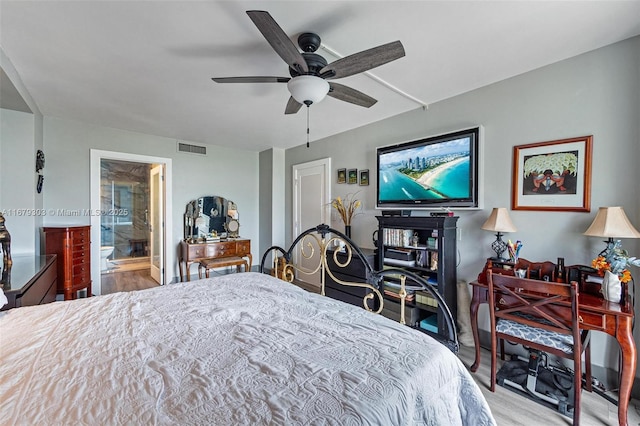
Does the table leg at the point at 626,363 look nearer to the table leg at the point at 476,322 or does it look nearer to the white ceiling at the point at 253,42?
the table leg at the point at 476,322

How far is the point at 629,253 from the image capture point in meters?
1.94

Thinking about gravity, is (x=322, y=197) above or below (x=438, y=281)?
above

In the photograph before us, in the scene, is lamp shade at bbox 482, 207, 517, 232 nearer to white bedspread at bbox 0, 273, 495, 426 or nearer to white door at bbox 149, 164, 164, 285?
white bedspread at bbox 0, 273, 495, 426

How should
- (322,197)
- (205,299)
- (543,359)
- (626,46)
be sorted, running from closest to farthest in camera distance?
(205,299), (626,46), (543,359), (322,197)

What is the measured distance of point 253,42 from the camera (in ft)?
6.35

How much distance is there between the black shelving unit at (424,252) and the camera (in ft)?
8.39

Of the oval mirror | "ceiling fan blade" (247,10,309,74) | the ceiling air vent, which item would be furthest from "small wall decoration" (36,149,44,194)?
"ceiling fan blade" (247,10,309,74)

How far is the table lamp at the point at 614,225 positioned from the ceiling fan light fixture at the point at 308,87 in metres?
2.03

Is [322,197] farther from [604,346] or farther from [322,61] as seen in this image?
[604,346]

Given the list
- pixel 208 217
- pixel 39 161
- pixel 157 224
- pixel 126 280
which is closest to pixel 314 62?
pixel 39 161

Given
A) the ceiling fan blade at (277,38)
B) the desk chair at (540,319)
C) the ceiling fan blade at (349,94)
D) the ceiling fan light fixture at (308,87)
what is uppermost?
the ceiling fan blade at (277,38)

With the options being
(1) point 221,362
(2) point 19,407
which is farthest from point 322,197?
(2) point 19,407

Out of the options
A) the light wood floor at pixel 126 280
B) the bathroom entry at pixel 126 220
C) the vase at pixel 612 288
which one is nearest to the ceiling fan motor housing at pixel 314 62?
the vase at pixel 612 288

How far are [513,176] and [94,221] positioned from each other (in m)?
5.06
